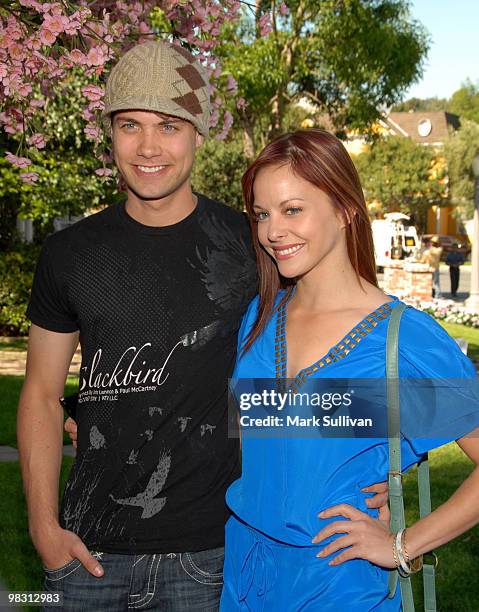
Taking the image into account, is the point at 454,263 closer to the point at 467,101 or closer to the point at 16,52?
the point at 16,52

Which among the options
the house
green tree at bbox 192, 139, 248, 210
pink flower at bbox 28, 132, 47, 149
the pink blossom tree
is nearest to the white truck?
green tree at bbox 192, 139, 248, 210

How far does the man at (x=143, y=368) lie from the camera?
8.61 feet

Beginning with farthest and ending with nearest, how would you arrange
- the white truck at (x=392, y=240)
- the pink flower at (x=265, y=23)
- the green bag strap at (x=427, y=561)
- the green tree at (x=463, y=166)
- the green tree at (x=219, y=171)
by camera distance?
the green tree at (x=463, y=166) → the green tree at (x=219, y=171) → the white truck at (x=392, y=240) → the pink flower at (x=265, y=23) → the green bag strap at (x=427, y=561)

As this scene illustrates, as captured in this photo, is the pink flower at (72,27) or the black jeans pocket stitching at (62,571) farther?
the pink flower at (72,27)

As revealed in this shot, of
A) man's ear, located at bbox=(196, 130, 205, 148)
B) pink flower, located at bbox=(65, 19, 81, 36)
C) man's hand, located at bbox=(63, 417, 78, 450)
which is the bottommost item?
man's hand, located at bbox=(63, 417, 78, 450)

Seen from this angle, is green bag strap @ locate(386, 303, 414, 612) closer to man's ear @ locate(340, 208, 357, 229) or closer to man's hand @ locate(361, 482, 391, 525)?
man's hand @ locate(361, 482, 391, 525)

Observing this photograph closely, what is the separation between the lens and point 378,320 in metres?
2.45

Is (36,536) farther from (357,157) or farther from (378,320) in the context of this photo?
(357,157)

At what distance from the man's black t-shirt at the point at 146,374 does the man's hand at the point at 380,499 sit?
1.62 ft

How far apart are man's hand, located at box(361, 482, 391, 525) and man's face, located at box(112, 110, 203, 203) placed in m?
1.11

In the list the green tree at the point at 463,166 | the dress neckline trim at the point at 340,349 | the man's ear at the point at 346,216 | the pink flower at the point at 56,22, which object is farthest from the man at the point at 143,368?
the green tree at the point at 463,166

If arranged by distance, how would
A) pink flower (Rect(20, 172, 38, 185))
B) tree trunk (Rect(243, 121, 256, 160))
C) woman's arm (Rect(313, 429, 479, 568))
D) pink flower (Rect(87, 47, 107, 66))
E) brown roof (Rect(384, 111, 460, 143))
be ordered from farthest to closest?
1. brown roof (Rect(384, 111, 460, 143))
2. tree trunk (Rect(243, 121, 256, 160))
3. pink flower (Rect(20, 172, 38, 185))
4. pink flower (Rect(87, 47, 107, 66))
5. woman's arm (Rect(313, 429, 479, 568))

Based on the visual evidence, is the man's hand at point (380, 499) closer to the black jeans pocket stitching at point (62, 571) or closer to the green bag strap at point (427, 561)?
the green bag strap at point (427, 561)

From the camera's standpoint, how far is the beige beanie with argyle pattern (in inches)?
109
